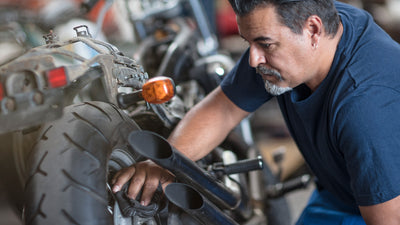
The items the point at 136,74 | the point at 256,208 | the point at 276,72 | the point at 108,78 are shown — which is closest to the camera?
the point at 108,78

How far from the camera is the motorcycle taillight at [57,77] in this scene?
0.56m

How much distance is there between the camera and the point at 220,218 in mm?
789

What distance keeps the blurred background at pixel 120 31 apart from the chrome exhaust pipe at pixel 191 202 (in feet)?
1.15

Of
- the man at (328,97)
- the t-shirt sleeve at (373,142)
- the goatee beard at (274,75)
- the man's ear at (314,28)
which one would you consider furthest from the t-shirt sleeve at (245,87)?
the t-shirt sleeve at (373,142)

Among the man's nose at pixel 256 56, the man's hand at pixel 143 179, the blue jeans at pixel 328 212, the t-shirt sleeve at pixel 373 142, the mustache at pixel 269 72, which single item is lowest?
the blue jeans at pixel 328 212

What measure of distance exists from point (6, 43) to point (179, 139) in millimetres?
491

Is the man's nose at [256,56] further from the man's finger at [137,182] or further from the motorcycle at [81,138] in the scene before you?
the man's finger at [137,182]

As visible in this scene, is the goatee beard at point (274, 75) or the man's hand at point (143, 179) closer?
the man's hand at point (143, 179)

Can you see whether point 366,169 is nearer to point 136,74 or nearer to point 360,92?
point 360,92

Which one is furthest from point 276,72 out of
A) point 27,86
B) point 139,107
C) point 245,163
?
point 27,86

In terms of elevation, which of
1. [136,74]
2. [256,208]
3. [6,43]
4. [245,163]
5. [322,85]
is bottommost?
[256,208]

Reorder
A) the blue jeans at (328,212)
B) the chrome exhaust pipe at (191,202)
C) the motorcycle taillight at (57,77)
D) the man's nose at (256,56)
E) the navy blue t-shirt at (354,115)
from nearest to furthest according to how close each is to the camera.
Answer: the motorcycle taillight at (57,77)
the chrome exhaust pipe at (191,202)
the navy blue t-shirt at (354,115)
the man's nose at (256,56)
the blue jeans at (328,212)

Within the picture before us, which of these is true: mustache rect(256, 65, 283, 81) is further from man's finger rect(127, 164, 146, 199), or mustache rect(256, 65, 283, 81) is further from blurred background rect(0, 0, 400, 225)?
man's finger rect(127, 164, 146, 199)

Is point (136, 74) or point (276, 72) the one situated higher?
point (136, 74)
